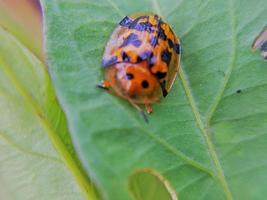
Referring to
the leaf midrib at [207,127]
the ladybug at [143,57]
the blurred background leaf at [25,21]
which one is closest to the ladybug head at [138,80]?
the ladybug at [143,57]

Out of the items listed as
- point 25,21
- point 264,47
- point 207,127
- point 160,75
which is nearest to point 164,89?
point 160,75

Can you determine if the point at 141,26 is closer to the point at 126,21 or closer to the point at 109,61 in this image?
the point at 126,21

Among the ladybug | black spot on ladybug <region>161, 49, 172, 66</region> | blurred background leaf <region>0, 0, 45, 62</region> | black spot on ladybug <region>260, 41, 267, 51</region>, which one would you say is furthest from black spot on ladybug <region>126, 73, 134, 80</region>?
black spot on ladybug <region>260, 41, 267, 51</region>

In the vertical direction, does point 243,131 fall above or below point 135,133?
below

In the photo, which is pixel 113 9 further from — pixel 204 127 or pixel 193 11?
pixel 204 127

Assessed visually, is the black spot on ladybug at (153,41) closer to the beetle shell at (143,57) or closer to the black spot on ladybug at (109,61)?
the beetle shell at (143,57)

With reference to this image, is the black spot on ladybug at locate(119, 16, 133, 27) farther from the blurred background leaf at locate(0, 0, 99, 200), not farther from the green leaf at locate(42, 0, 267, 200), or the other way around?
the blurred background leaf at locate(0, 0, 99, 200)

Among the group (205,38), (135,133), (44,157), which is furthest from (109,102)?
(205,38)
